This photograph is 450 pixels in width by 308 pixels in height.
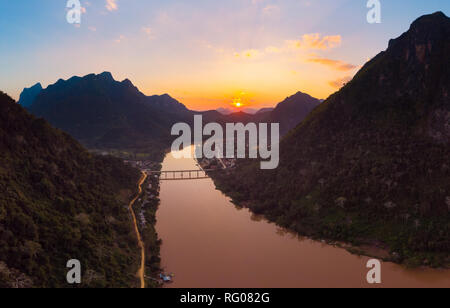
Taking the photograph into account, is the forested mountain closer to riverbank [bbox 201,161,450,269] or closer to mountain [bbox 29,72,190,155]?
mountain [bbox 29,72,190,155]

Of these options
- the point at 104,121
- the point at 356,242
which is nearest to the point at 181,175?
the point at 356,242

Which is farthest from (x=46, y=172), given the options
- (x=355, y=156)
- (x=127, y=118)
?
(x=127, y=118)

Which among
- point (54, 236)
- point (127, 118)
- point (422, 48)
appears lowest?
point (54, 236)

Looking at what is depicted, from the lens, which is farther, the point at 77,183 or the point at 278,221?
the point at 278,221

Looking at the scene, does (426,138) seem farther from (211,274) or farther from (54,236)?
(54,236)

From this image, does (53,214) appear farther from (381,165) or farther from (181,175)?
(181,175)

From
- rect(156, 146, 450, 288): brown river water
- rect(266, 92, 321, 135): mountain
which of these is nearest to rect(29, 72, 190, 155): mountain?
rect(266, 92, 321, 135): mountain
